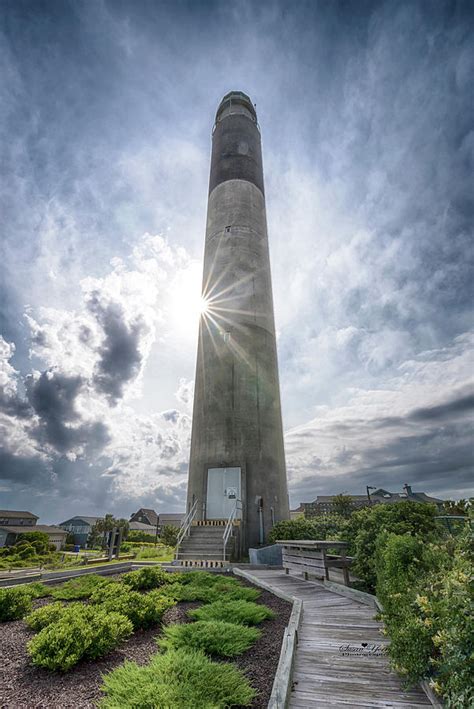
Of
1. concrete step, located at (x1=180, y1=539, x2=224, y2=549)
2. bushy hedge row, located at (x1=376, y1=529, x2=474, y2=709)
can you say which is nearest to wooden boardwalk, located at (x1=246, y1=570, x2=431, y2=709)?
bushy hedge row, located at (x1=376, y1=529, x2=474, y2=709)

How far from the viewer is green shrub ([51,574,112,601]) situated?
6961 mm

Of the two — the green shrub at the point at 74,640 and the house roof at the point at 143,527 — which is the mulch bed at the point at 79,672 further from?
the house roof at the point at 143,527

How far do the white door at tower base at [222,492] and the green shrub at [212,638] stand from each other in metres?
11.3

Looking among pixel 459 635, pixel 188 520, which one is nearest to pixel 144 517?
pixel 188 520

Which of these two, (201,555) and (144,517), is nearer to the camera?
(201,555)

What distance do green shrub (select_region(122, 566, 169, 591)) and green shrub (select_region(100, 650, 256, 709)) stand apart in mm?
4723

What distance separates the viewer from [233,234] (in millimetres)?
22609

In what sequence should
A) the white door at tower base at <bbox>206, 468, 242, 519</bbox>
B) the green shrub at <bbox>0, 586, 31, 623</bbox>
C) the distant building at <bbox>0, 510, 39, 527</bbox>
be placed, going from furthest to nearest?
1. the distant building at <bbox>0, 510, 39, 527</bbox>
2. the white door at tower base at <bbox>206, 468, 242, 519</bbox>
3. the green shrub at <bbox>0, 586, 31, 623</bbox>

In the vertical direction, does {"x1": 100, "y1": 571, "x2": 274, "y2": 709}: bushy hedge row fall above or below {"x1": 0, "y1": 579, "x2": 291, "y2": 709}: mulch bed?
above

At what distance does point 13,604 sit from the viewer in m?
5.95

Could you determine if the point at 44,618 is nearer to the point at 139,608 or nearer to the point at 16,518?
the point at 139,608

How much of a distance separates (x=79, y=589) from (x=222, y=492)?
9.36 m

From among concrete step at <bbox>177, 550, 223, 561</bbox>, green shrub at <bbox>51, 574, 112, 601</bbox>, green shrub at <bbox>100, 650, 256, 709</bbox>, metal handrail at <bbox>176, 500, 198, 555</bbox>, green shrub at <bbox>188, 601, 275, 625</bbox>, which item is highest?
metal handrail at <bbox>176, 500, 198, 555</bbox>

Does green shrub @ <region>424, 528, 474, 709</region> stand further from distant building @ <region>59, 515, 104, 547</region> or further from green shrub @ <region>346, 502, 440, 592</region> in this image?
distant building @ <region>59, 515, 104, 547</region>
